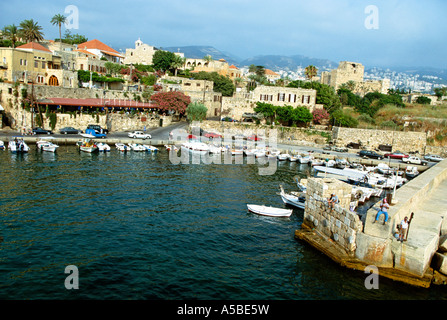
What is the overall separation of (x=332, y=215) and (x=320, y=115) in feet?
131

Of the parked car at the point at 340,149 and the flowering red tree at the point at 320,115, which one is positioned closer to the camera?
the parked car at the point at 340,149

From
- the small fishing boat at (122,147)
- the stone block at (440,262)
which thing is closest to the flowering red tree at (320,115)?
the small fishing boat at (122,147)

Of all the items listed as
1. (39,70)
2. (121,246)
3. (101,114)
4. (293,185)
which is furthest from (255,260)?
(39,70)

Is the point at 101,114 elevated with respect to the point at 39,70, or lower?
lower

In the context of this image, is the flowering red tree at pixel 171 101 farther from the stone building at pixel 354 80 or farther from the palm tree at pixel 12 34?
the stone building at pixel 354 80

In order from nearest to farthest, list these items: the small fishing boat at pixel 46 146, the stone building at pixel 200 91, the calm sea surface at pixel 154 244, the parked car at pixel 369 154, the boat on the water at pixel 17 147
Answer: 1. the calm sea surface at pixel 154 244
2. the boat on the water at pixel 17 147
3. the small fishing boat at pixel 46 146
4. the parked car at pixel 369 154
5. the stone building at pixel 200 91

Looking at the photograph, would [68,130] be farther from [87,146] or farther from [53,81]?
[53,81]

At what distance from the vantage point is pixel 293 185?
1216 inches

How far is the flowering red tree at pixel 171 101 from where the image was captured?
55.4 meters

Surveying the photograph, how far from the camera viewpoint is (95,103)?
165 ft

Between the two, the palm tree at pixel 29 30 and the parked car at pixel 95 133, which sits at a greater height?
the palm tree at pixel 29 30

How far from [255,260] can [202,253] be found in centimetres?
251
